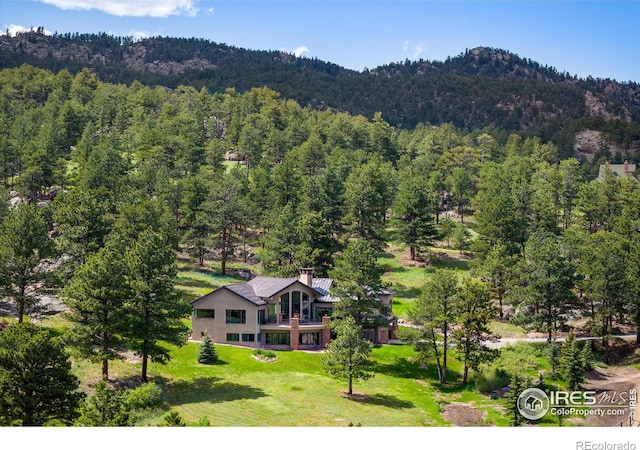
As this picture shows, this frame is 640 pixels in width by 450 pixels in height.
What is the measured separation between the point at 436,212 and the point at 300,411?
63155mm

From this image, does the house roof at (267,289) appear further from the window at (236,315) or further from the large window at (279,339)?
the large window at (279,339)

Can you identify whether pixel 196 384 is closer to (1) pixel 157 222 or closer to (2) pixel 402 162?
(1) pixel 157 222

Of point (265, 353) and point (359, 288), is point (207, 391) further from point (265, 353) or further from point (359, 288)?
point (359, 288)

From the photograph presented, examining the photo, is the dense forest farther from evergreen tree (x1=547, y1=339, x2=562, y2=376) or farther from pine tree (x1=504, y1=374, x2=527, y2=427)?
pine tree (x1=504, y1=374, x2=527, y2=427)

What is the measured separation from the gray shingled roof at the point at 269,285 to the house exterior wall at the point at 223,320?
2030 millimetres

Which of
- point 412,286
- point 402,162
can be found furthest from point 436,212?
point 412,286

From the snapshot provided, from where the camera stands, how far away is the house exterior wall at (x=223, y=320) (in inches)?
Answer: 2092

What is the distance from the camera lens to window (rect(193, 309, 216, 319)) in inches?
2096

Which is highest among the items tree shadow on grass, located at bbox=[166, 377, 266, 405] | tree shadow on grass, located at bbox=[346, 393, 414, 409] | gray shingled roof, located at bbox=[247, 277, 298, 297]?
gray shingled roof, located at bbox=[247, 277, 298, 297]

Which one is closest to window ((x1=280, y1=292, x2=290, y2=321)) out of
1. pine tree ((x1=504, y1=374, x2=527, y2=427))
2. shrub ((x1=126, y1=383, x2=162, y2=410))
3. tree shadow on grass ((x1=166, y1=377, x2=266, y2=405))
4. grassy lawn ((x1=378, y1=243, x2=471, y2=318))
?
tree shadow on grass ((x1=166, y1=377, x2=266, y2=405))

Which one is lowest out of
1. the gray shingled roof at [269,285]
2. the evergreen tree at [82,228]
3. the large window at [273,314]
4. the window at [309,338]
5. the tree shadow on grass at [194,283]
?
the window at [309,338]

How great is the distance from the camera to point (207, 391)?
40375mm

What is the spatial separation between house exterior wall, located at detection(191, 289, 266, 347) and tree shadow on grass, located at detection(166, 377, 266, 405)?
33.2 feet

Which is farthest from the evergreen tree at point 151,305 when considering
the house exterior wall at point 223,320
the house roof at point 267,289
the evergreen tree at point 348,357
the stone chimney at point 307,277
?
the stone chimney at point 307,277
